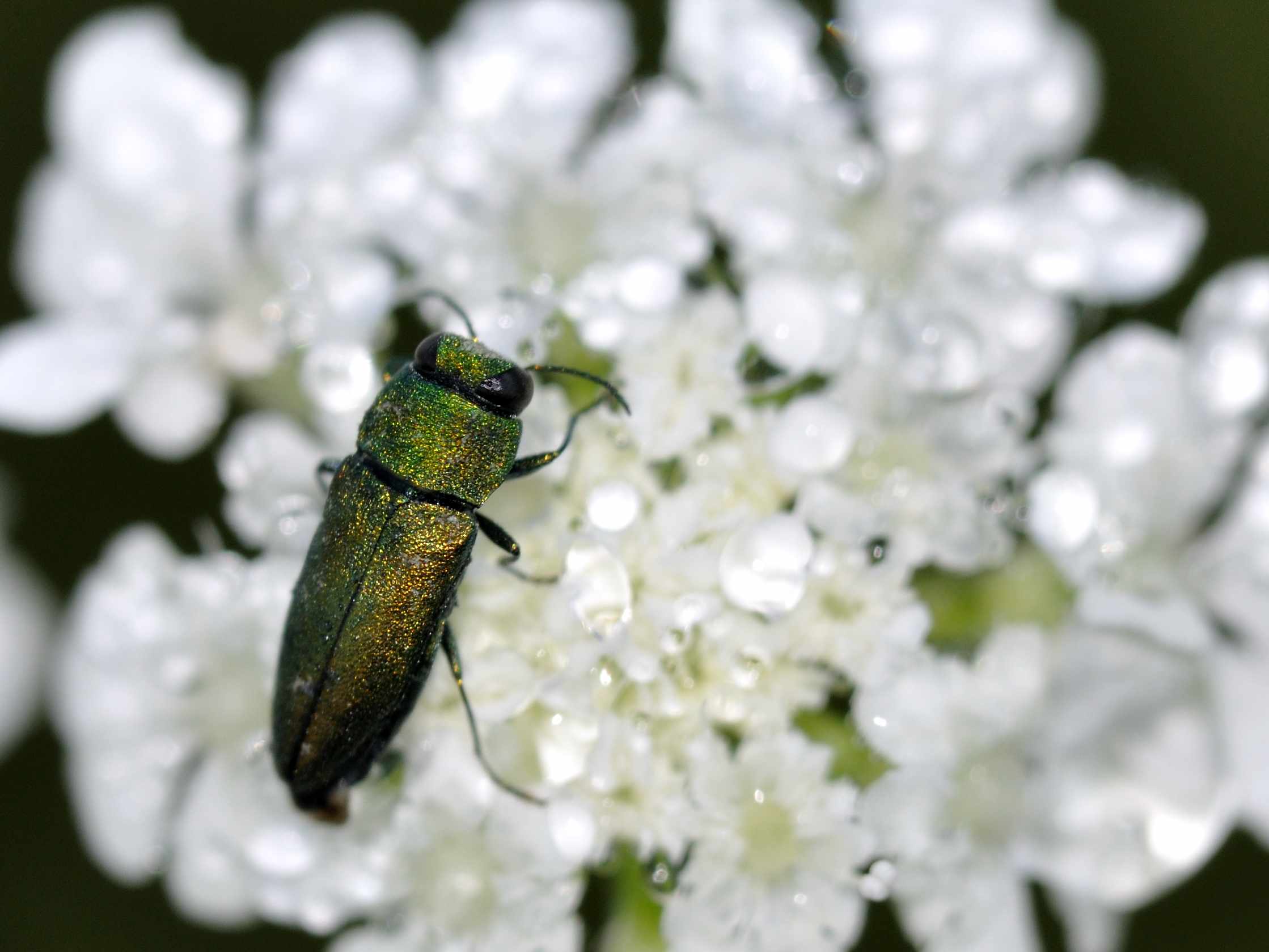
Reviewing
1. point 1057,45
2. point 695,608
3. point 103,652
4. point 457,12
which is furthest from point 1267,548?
point 457,12

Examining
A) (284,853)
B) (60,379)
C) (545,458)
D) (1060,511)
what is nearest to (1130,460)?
(1060,511)

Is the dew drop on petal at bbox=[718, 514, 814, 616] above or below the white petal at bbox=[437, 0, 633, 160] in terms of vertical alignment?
below

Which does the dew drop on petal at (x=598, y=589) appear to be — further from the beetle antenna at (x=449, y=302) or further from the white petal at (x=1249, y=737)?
the white petal at (x=1249, y=737)

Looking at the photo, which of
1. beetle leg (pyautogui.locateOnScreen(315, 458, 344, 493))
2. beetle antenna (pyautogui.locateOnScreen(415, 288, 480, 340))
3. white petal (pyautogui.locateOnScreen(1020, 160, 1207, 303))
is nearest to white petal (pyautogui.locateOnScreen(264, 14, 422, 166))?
beetle antenna (pyautogui.locateOnScreen(415, 288, 480, 340))

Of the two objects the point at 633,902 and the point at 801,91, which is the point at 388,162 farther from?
the point at 633,902

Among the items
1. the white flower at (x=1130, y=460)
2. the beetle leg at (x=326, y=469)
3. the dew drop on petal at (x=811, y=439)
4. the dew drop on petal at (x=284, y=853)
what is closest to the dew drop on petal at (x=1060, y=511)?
the white flower at (x=1130, y=460)

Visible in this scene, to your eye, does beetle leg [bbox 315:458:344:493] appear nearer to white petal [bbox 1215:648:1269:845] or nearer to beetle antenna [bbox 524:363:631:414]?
beetle antenna [bbox 524:363:631:414]
